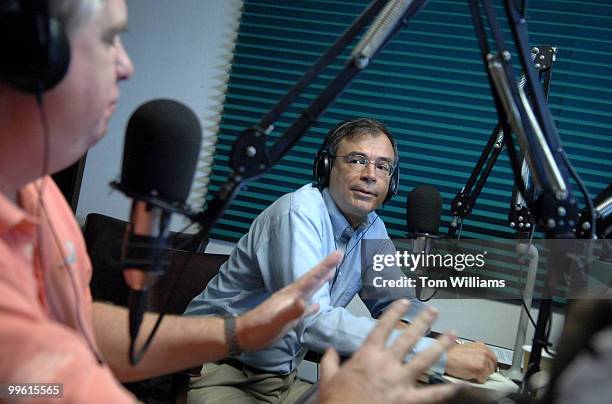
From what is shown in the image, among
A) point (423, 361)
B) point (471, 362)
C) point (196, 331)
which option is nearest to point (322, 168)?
point (471, 362)

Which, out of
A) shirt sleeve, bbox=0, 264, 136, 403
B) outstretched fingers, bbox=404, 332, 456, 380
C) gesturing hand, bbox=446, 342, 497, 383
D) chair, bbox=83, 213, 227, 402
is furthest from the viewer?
chair, bbox=83, 213, 227, 402

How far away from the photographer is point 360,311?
10.2 feet

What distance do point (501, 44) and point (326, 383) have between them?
54 cm

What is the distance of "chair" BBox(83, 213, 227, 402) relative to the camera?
2359 mm

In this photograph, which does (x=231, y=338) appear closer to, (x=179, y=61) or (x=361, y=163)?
(x=361, y=163)

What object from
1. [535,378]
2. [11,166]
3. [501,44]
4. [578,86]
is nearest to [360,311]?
[578,86]

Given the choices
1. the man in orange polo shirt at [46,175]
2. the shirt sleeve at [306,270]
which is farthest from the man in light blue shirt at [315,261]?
the man in orange polo shirt at [46,175]

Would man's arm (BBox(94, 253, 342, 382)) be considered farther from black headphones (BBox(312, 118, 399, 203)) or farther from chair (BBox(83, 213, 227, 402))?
black headphones (BBox(312, 118, 399, 203))

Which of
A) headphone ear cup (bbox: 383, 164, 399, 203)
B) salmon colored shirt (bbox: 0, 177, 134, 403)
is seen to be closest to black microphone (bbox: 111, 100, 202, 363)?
salmon colored shirt (bbox: 0, 177, 134, 403)

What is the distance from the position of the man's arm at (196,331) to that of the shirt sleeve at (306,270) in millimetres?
602

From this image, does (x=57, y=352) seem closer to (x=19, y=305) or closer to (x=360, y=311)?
(x=19, y=305)

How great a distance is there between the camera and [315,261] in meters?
2.05

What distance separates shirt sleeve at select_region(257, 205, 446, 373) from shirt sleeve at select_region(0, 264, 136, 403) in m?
1.11

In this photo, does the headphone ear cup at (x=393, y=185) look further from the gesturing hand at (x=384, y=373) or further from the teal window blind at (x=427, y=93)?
the gesturing hand at (x=384, y=373)
